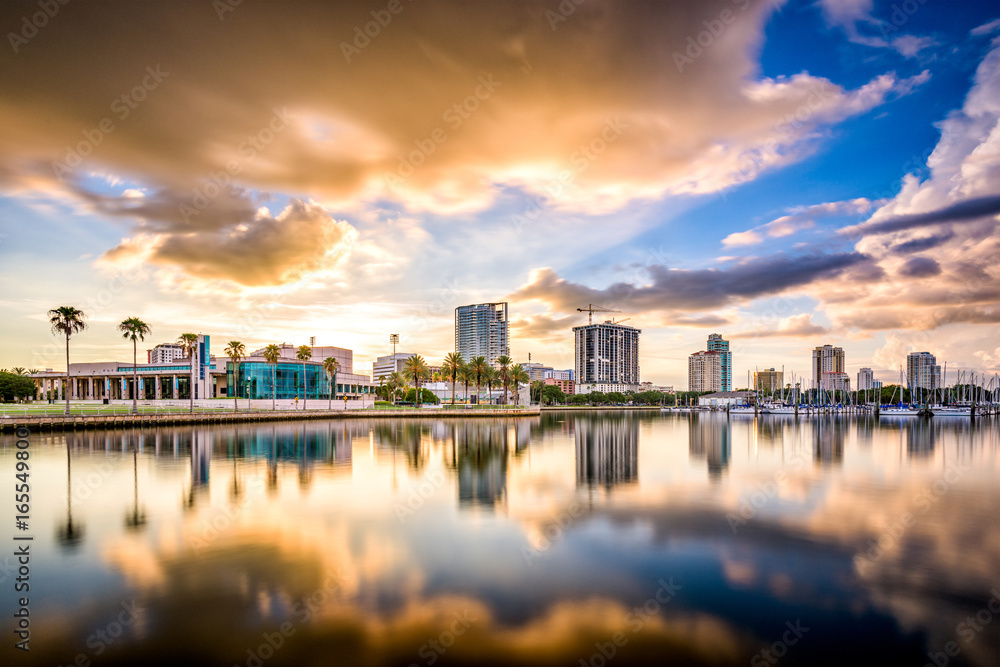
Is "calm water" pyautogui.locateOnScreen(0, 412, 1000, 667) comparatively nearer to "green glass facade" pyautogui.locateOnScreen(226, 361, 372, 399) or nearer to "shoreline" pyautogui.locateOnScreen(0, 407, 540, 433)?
"shoreline" pyautogui.locateOnScreen(0, 407, 540, 433)

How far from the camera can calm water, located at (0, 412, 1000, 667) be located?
10820mm

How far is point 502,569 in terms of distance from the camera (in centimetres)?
1508

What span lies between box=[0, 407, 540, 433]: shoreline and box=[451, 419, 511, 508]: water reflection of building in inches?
1679

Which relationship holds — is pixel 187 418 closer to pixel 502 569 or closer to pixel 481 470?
pixel 481 470

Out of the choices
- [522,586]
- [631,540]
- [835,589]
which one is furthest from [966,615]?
[522,586]

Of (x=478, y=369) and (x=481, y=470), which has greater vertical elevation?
(x=478, y=369)

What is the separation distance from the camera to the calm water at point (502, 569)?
35.5 ft

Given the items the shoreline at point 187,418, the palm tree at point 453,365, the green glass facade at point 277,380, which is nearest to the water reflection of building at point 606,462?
the shoreline at point 187,418

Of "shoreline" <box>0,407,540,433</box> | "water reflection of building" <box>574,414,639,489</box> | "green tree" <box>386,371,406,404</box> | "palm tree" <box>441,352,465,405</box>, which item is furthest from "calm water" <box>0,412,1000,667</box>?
"green tree" <box>386,371,406,404</box>

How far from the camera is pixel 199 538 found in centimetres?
1778

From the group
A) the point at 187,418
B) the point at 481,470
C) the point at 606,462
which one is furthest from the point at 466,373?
the point at 481,470

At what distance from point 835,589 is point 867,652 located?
3413mm

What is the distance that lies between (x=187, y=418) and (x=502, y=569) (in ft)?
244

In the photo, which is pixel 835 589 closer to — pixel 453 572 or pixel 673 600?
pixel 673 600
